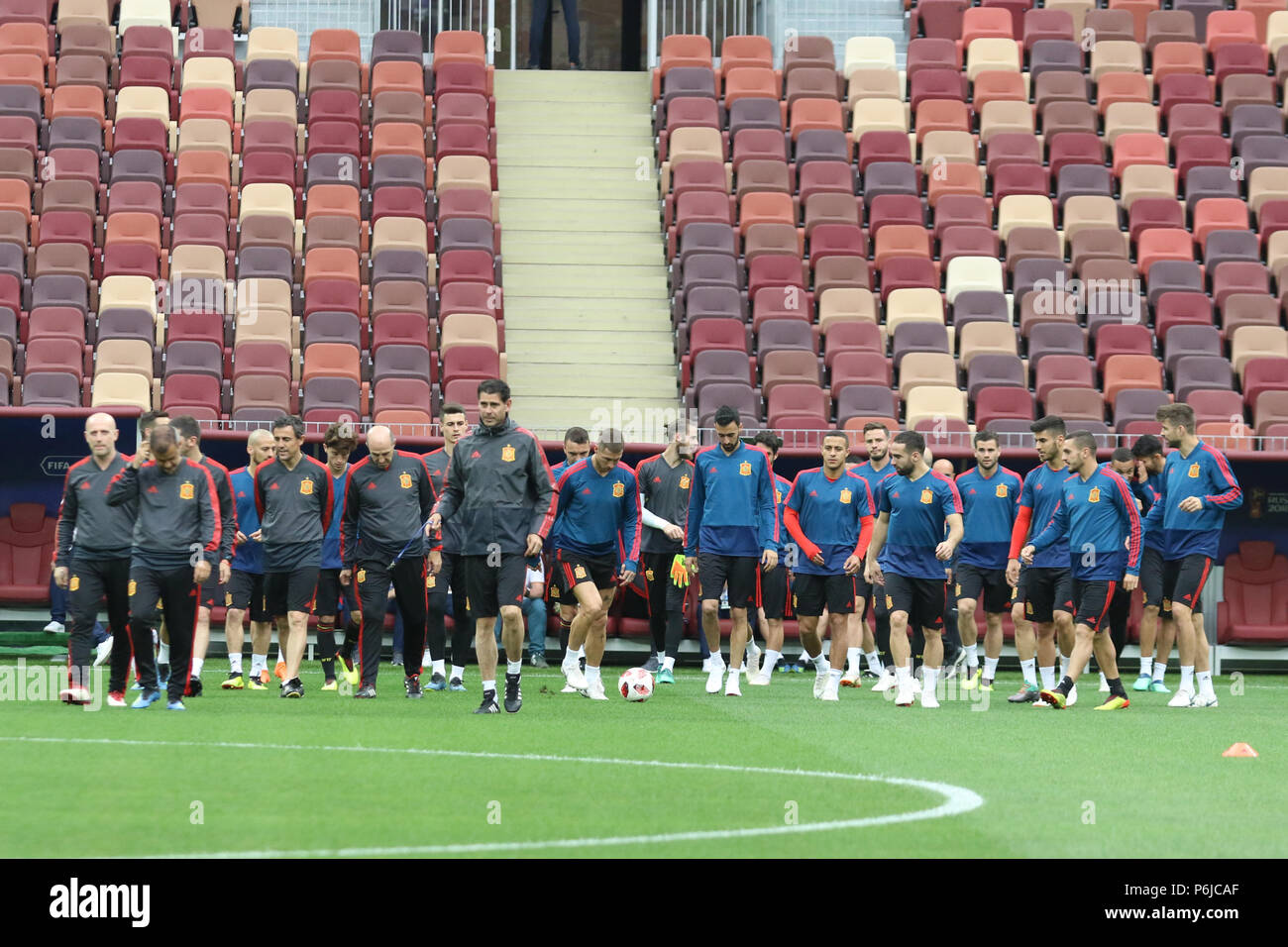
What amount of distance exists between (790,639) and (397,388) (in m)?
5.36

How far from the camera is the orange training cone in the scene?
11000mm

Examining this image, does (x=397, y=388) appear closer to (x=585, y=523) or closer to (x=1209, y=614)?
(x=585, y=523)

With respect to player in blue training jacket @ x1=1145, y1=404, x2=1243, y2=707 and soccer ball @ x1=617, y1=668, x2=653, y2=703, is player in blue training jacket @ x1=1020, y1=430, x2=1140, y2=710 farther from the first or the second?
soccer ball @ x1=617, y1=668, x2=653, y2=703

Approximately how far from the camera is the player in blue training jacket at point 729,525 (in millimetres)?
15344

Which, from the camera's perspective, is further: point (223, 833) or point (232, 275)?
point (232, 275)

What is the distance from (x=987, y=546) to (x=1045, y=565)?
1606 mm

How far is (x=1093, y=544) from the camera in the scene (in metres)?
14.4

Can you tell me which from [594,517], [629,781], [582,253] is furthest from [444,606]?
[582,253]

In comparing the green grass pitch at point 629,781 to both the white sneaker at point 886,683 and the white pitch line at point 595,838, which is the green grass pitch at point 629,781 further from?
the white sneaker at point 886,683

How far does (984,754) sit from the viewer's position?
1066cm

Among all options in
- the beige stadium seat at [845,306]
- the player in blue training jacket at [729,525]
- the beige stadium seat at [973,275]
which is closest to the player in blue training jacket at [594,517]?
the player in blue training jacket at [729,525]

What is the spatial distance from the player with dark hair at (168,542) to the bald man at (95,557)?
0.12m

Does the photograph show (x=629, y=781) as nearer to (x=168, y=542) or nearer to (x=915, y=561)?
(x=168, y=542)

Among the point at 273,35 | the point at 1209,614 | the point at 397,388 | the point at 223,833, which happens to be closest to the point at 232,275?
the point at 397,388
